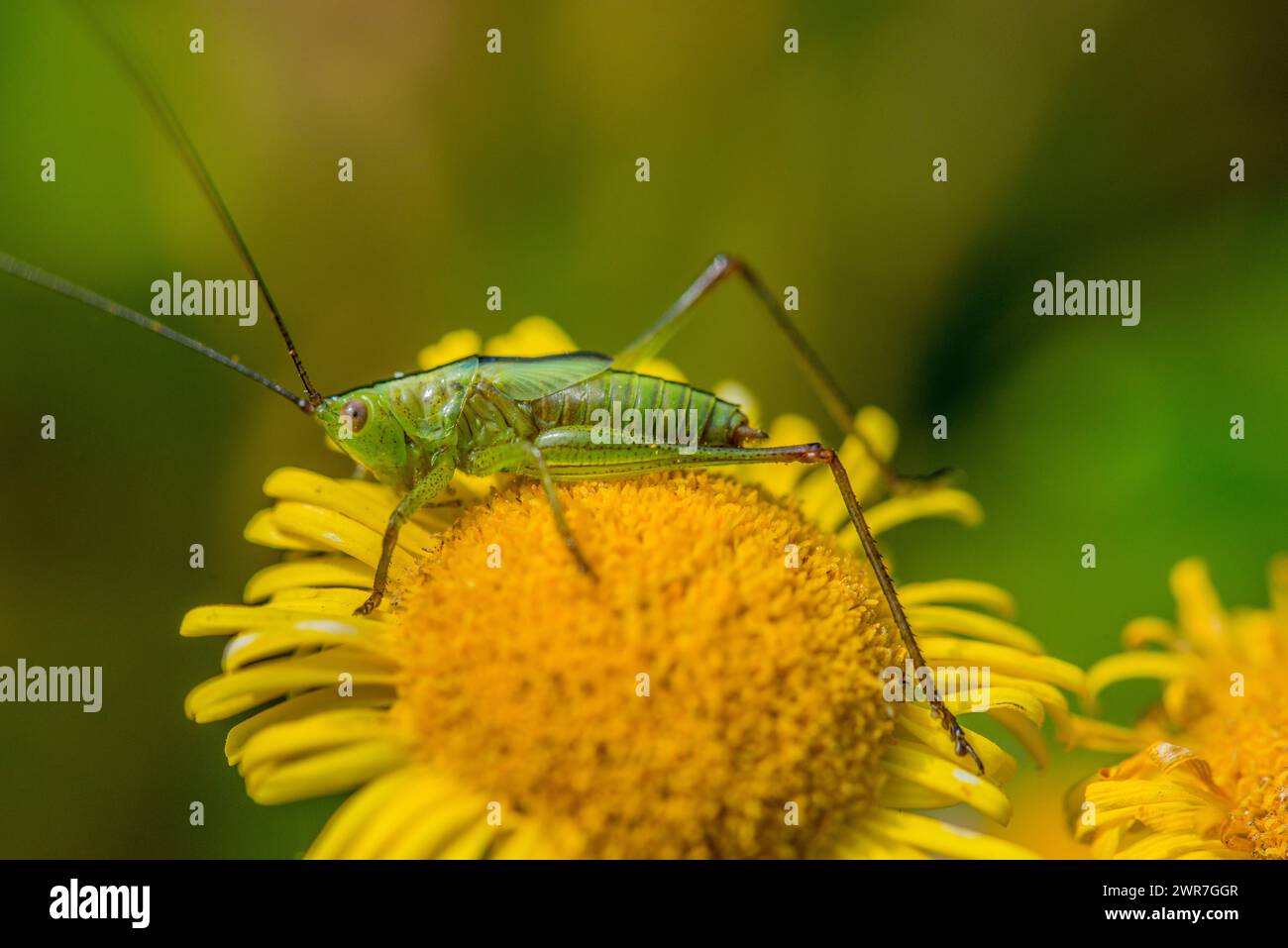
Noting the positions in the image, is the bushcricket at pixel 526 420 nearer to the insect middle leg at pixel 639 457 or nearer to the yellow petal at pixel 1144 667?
the insect middle leg at pixel 639 457

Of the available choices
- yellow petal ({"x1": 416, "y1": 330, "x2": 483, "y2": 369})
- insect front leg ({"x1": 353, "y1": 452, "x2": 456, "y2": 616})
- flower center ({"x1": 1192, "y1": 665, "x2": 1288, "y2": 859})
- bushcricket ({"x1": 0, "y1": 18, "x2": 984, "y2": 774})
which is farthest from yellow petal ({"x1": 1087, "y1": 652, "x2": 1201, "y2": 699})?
yellow petal ({"x1": 416, "y1": 330, "x2": 483, "y2": 369})

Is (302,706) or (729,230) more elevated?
(729,230)

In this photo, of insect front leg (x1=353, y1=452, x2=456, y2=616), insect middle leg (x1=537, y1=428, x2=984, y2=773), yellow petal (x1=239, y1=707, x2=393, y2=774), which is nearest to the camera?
yellow petal (x1=239, y1=707, x2=393, y2=774)

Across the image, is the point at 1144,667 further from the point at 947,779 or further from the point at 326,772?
the point at 326,772

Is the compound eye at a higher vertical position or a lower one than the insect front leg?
higher

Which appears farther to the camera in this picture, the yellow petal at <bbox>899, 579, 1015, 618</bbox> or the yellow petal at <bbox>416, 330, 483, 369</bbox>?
the yellow petal at <bbox>416, 330, 483, 369</bbox>

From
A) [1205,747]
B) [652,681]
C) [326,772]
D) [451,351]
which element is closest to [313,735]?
[326,772]

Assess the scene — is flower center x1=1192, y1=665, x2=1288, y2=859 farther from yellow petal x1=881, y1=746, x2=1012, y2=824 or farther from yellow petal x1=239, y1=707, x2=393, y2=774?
yellow petal x1=239, y1=707, x2=393, y2=774
